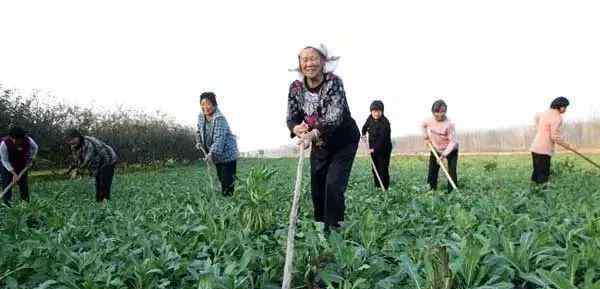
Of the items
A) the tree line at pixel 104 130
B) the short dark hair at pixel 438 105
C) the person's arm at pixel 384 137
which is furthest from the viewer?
the tree line at pixel 104 130

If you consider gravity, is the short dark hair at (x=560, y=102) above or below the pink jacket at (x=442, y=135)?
above

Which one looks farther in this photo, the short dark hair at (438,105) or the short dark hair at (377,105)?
the short dark hair at (377,105)

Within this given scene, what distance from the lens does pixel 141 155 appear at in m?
34.1

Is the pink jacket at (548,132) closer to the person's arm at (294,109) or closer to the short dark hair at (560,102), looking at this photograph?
the short dark hair at (560,102)

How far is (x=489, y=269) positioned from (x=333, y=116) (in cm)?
166

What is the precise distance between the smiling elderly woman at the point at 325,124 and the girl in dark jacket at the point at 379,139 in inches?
179

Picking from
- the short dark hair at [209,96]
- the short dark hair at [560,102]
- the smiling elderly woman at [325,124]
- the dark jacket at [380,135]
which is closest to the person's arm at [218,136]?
the short dark hair at [209,96]

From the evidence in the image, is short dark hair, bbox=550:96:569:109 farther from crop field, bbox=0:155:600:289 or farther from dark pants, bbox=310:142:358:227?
dark pants, bbox=310:142:358:227

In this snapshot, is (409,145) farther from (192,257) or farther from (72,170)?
(192,257)

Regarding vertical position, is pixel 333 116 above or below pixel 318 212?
above

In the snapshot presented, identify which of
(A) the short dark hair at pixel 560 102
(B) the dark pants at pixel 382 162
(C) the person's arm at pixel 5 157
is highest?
(A) the short dark hair at pixel 560 102

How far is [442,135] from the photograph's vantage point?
8953mm

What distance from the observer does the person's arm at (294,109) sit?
14.5 feet

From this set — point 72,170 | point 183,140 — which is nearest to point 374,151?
point 72,170
